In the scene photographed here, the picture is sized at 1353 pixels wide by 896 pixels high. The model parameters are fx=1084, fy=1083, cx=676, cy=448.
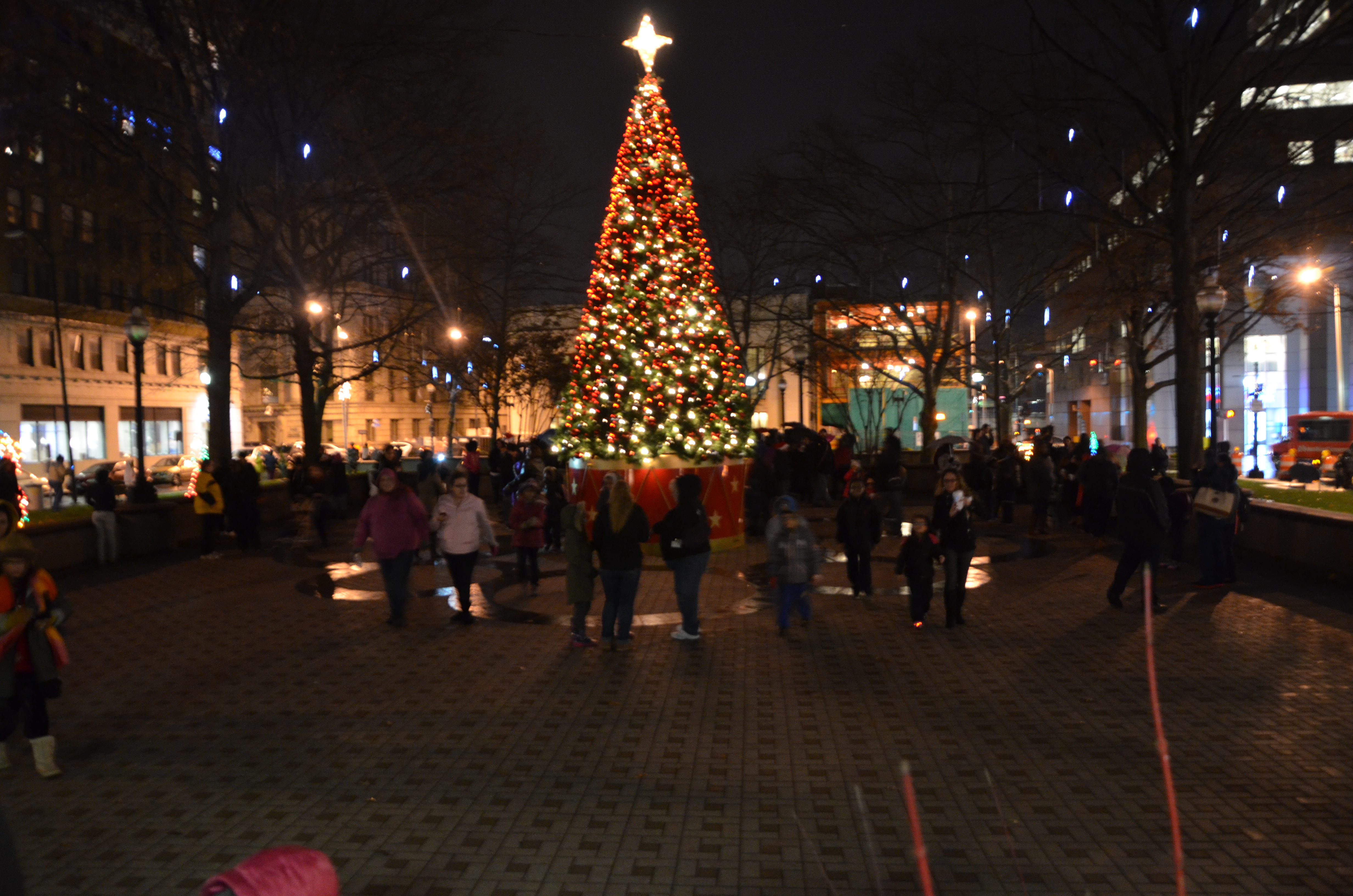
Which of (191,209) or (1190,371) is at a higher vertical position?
(191,209)

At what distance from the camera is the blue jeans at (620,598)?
1007cm

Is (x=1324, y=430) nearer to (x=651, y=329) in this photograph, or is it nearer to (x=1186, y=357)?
(x=1186, y=357)

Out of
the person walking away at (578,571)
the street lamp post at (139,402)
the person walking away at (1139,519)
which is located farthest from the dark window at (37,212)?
the person walking away at (1139,519)

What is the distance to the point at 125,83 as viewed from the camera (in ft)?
59.6

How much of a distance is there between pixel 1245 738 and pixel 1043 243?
25.8 metres

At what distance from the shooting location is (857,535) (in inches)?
503

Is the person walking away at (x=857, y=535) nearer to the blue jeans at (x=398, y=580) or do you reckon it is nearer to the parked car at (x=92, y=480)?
the blue jeans at (x=398, y=580)

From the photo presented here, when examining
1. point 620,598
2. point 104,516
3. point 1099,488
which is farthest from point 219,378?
point 1099,488

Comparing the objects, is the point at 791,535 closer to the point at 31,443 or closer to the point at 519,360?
the point at 519,360

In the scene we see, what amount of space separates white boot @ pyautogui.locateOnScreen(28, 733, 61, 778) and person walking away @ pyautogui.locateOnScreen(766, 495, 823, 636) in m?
6.18

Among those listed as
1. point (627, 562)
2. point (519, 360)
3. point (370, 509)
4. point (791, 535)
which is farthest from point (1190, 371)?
point (519, 360)

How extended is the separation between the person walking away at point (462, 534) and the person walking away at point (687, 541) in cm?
223

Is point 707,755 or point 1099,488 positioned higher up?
point 1099,488

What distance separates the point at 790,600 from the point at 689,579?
3.79ft
